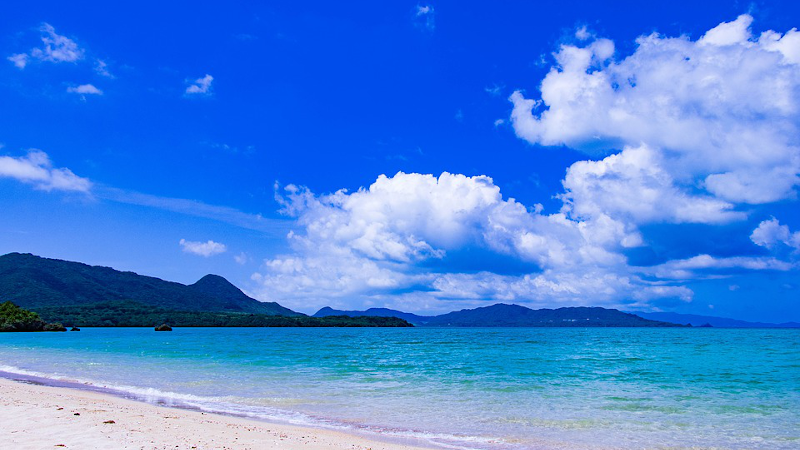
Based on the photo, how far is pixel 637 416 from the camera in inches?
768

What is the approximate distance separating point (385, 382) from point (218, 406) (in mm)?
10963

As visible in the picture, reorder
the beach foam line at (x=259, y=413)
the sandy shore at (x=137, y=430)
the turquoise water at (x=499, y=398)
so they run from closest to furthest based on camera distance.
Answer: the sandy shore at (x=137, y=430) → the beach foam line at (x=259, y=413) → the turquoise water at (x=499, y=398)

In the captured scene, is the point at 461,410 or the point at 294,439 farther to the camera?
the point at 461,410

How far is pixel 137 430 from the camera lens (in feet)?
43.8

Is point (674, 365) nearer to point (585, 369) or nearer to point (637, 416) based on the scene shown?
point (585, 369)

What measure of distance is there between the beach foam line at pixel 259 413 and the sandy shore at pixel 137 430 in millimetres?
1060

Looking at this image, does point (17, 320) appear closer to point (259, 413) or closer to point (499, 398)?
point (259, 413)

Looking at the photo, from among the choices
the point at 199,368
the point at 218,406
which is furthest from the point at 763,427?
the point at 199,368

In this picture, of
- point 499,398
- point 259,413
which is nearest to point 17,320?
point 259,413

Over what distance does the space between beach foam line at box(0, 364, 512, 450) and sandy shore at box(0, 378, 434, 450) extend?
1060mm

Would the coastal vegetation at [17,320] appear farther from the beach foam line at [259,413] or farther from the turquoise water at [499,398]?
the beach foam line at [259,413]

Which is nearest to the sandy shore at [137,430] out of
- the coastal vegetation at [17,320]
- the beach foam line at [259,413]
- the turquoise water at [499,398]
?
the beach foam line at [259,413]

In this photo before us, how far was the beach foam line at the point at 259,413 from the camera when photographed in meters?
Answer: 15.3

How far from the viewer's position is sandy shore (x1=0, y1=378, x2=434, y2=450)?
11742 millimetres
